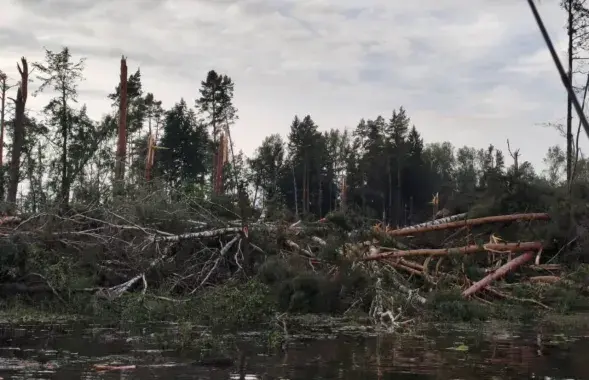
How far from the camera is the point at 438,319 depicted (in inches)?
350

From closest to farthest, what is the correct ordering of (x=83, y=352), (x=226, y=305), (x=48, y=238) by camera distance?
(x=83, y=352) → (x=226, y=305) → (x=48, y=238)

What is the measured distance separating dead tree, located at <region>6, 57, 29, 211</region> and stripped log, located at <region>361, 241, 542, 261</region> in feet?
40.2

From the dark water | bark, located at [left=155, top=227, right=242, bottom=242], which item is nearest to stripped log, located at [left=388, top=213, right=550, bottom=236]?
bark, located at [left=155, top=227, right=242, bottom=242]

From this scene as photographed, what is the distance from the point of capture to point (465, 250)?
11211 millimetres

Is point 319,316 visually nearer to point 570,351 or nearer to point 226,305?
point 226,305

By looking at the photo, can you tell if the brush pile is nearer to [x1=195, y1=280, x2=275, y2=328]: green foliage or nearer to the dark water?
[x1=195, y1=280, x2=275, y2=328]: green foliage

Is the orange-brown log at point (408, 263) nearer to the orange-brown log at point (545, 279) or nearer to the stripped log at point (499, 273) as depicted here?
the stripped log at point (499, 273)

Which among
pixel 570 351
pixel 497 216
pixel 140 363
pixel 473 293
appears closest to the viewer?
pixel 140 363

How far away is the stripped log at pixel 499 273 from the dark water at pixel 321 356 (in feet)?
6.14

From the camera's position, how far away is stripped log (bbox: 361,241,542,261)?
10.9m

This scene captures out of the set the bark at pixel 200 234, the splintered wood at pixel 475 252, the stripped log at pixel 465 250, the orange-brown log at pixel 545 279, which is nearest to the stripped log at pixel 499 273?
the splintered wood at pixel 475 252

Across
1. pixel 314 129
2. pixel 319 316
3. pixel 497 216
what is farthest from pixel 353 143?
pixel 319 316

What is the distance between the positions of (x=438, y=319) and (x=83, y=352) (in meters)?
4.99

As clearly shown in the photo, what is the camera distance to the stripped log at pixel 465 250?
10913 millimetres
